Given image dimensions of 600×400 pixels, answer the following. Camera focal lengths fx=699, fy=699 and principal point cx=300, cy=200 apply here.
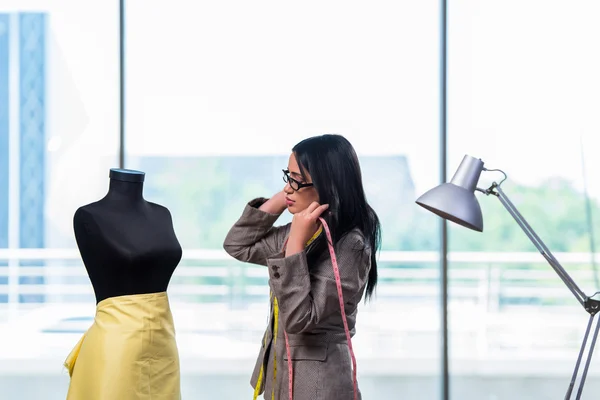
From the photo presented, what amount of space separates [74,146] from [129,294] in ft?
4.25

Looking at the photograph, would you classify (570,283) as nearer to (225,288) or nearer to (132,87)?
(225,288)

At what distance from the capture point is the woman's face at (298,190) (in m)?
1.86

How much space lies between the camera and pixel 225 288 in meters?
3.20

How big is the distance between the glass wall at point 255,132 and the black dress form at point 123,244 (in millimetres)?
1041

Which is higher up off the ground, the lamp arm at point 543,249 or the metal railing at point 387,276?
the lamp arm at point 543,249

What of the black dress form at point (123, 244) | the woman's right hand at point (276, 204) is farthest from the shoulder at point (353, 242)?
the black dress form at point (123, 244)

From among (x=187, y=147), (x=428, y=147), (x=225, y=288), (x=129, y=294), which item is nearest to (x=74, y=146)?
(x=187, y=147)

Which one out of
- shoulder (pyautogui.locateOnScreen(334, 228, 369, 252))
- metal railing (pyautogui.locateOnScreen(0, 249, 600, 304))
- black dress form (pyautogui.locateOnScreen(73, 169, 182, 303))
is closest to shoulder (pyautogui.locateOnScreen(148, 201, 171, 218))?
black dress form (pyautogui.locateOnScreen(73, 169, 182, 303))

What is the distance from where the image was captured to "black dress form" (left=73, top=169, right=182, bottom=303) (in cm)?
203

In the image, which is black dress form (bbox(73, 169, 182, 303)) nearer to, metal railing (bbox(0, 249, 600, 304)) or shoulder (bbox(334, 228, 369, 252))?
shoulder (bbox(334, 228, 369, 252))

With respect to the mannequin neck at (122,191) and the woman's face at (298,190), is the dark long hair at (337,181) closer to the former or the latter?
the woman's face at (298,190)

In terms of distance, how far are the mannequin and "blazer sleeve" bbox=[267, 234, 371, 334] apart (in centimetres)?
47

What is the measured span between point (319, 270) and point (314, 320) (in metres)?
0.15

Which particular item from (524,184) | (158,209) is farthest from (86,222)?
(524,184)
